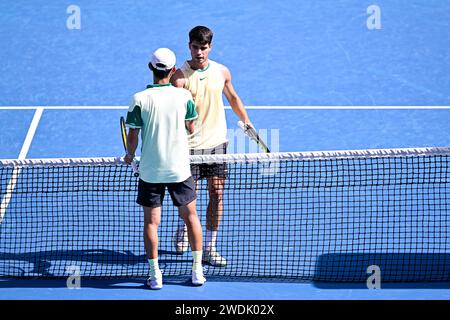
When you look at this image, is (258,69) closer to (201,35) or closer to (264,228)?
(264,228)

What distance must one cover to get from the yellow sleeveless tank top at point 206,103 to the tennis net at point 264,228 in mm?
351

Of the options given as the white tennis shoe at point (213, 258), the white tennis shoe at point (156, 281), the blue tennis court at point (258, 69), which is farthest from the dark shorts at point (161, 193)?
the blue tennis court at point (258, 69)

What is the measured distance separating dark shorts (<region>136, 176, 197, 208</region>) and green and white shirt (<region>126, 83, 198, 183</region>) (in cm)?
8

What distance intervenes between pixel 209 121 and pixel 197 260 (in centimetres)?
125

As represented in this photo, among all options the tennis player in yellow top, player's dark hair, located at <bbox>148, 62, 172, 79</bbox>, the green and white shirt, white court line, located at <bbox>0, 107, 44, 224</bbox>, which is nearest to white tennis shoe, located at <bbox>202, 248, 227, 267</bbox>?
the tennis player in yellow top

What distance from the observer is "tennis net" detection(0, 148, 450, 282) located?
800 centimetres

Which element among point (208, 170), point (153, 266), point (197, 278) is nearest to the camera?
point (153, 266)

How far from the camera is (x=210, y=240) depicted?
27.1 feet

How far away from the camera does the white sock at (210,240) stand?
8242mm

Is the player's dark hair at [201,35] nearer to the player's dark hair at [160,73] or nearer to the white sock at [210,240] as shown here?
the player's dark hair at [160,73]

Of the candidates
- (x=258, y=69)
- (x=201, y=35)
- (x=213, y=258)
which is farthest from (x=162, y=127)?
(x=258, y=69)

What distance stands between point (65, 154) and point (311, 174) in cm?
310

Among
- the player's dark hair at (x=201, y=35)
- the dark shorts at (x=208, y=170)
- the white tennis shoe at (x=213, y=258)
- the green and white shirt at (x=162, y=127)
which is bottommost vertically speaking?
the white tennis shoe at (x=213, y=258)

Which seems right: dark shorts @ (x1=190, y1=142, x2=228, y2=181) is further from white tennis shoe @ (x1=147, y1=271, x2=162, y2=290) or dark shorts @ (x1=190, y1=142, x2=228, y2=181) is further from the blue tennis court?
the blue tennis court
